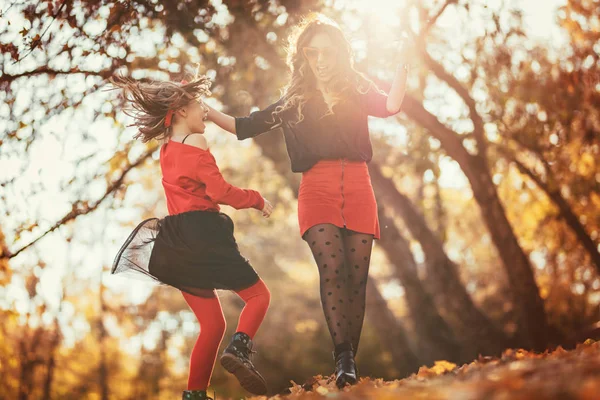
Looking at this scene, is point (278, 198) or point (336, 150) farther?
point (278, 198)

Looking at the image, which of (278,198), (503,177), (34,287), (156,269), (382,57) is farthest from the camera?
(278,198)

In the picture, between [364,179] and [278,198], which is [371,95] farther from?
[278,198]

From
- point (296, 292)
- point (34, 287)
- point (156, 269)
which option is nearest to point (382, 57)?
point (156, 269)

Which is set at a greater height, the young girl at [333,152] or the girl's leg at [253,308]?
the young girl at [333,152]

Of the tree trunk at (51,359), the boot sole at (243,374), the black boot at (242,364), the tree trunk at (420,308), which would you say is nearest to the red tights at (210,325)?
the black boot at (242,364)

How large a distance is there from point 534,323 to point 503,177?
3690 millimetres

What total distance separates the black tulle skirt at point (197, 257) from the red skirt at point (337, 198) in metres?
0.50

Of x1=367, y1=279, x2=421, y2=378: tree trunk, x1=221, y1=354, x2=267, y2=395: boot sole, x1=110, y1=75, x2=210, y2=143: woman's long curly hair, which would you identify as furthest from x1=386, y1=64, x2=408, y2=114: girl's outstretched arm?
x1=367, y1=279, x2=421, y2=378: tree trunk

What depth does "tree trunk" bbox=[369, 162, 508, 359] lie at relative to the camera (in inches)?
349

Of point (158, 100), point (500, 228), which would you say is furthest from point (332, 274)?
point (500, 228)

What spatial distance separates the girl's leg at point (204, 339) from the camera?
3.83m

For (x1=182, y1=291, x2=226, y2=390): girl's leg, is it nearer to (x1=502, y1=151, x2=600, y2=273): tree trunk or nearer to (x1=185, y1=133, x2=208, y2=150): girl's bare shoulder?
(x1=185, y1=133, x2=208, y2=150): girl's bare shoulder

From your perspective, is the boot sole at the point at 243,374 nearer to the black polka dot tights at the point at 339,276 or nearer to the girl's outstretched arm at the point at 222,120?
the black polka dot tights at the point at 339,276

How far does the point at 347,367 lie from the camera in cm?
385
